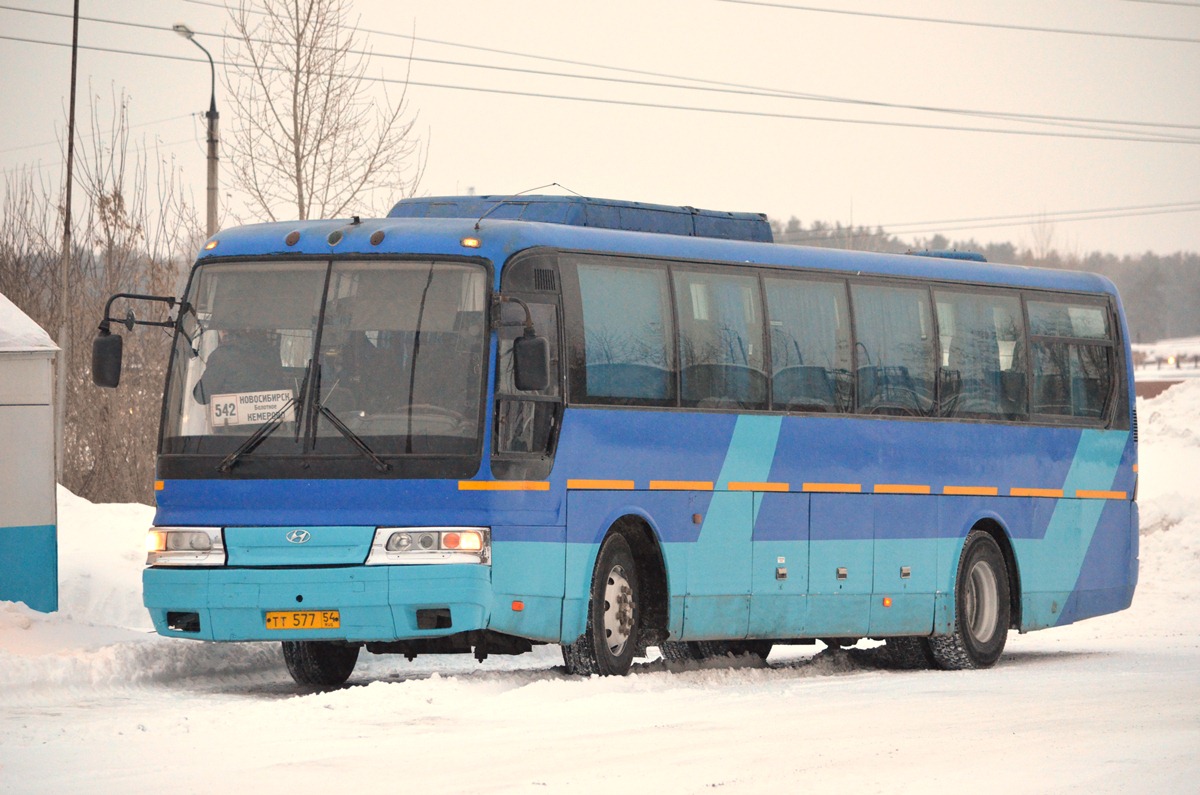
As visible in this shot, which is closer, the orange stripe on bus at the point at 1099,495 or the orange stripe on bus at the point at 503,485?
the orange stripe on bus at the point at 503,485

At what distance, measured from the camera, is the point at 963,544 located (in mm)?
18578

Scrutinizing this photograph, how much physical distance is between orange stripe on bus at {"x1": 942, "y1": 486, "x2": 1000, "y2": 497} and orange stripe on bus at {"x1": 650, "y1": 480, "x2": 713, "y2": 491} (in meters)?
3.45

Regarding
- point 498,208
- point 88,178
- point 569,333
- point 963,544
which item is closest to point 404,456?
point 569,333

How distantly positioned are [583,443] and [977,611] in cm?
596

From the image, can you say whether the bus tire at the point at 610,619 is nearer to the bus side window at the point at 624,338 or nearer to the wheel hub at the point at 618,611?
the wheel hub at the point at 618,611

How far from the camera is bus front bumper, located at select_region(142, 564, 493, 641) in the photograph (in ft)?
44.0

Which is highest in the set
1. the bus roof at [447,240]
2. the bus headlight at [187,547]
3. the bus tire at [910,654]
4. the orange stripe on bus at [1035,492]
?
the bus roof at [447,240]

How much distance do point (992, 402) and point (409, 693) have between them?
7.98m

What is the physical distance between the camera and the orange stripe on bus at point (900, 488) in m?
17.6

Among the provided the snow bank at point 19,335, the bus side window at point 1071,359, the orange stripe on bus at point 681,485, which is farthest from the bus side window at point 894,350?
the snow bank at point 19,335

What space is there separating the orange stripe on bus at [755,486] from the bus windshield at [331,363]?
296 centimetres

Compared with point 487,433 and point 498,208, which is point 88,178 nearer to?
point 498,208

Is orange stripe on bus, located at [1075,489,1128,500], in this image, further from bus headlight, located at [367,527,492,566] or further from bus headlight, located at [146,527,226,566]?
bus headlight, located at [146,527,226,566]

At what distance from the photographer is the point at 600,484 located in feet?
47.9
